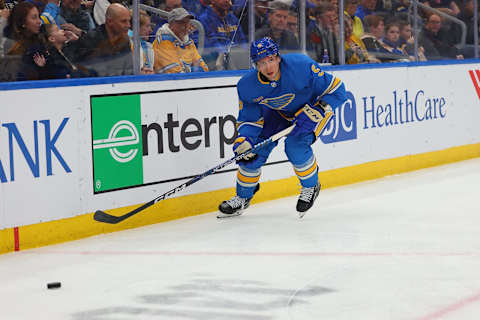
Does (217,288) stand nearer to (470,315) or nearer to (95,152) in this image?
(470,315)

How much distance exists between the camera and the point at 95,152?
4.80 m

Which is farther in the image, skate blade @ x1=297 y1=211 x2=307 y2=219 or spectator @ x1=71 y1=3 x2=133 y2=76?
skate blade @ x1=297 y1=211 x2=307 y2=219

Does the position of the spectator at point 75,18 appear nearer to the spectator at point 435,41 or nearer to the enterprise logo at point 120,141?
the enterprise logo at point 120,141

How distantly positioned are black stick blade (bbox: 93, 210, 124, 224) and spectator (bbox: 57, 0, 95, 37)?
976 millimetres

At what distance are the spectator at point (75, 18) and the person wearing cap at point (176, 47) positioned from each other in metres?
0.56

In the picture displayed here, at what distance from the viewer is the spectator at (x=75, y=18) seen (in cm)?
466

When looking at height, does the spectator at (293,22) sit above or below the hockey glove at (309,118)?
above

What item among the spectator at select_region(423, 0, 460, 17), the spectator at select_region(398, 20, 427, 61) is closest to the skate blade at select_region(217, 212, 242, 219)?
the spectator at select_region(398, 20, 427, 61)

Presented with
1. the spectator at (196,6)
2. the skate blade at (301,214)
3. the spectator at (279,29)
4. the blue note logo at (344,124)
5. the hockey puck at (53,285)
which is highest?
the spectator at (196,6)

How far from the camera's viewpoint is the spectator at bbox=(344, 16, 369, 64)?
6832 mm

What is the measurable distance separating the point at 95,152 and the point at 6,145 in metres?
0.62

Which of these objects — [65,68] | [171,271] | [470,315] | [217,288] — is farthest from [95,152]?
[470,315]

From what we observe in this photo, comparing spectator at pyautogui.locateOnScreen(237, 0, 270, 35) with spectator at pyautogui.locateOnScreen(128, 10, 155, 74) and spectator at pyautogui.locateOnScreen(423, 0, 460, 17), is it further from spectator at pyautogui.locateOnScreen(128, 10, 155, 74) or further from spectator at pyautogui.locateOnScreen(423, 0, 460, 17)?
spectator at pyautogui.locateOnScreen(423, 0, 460, 17)

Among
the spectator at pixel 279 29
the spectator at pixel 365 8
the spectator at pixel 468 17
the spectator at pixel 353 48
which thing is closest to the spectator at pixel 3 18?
the spectator at pixel 279 29
